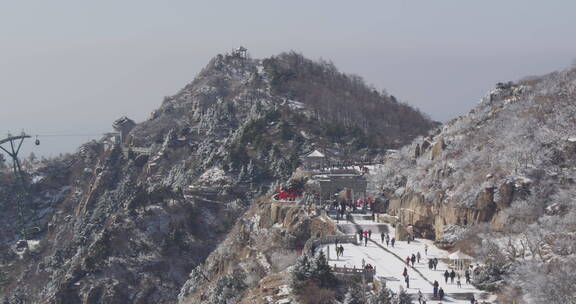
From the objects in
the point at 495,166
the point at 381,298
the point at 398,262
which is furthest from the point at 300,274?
the point at 495,166

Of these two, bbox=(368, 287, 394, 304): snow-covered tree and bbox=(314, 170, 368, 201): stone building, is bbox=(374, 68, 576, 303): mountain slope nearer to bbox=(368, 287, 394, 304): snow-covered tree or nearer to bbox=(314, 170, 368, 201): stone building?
bbox=(314, 170, 368, 201): stone building

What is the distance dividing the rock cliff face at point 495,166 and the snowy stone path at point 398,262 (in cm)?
247

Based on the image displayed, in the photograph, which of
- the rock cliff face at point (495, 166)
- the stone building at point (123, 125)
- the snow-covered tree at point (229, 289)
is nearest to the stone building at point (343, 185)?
the rock cliff face at point (495, 166)

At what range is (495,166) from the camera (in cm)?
5312

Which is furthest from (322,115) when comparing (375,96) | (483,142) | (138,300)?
(483,142)

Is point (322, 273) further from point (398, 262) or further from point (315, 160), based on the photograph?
point (315, 160)

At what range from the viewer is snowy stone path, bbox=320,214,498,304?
1560 inches

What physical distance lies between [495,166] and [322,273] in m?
18.4

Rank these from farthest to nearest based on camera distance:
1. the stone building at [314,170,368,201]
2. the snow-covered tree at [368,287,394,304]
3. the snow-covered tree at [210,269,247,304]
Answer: the stone building at [314,170,368,201], the snow-covered tree at [210,269,247,304], the snow-covered tree at [368,287,394,304]

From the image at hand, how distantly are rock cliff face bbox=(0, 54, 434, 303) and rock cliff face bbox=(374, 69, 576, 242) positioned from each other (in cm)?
968

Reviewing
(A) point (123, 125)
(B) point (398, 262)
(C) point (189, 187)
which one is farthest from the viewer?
(A) point (123, 125)

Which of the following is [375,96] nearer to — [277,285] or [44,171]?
[44,171]

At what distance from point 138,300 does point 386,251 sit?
42.4 m

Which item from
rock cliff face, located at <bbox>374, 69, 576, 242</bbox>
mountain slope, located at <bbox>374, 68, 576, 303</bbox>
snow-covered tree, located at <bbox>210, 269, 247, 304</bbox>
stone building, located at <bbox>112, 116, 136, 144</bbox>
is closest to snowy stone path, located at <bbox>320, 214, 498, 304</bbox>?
mountain slope, located at <bbox>374, 68, 576, 303</bbox>
